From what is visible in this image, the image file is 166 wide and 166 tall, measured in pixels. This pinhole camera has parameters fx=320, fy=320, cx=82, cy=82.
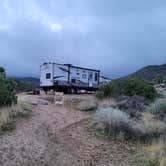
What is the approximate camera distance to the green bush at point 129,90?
19.6 metres

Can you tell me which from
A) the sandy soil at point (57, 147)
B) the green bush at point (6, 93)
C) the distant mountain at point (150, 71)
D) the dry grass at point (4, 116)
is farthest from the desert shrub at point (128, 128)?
the distant mountain at point (150, 71)

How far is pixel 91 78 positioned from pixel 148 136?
24.4 m

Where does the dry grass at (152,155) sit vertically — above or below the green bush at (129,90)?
below

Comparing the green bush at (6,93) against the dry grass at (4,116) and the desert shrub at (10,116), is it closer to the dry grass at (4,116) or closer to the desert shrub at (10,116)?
the desert shrub at (10,116)

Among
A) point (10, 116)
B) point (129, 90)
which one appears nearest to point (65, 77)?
point (129, 90)

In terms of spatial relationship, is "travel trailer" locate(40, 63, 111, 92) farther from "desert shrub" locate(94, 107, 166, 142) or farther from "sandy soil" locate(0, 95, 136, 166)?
"desert shrub" locate(94, 107, 166, 142)

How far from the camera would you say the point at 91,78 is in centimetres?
3497

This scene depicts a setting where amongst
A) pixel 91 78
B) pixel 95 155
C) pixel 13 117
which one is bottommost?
pixel 95 155

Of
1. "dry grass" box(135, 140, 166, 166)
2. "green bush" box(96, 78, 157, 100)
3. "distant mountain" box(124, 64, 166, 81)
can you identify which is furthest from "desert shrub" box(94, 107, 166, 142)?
"distant mountain" box(124, 64, 166, 81)

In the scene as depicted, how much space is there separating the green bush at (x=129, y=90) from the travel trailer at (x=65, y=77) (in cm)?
1151

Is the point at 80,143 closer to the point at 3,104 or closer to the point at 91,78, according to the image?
the point at 3,104

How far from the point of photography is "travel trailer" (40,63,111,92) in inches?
1252

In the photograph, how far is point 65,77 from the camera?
32312 millimetres

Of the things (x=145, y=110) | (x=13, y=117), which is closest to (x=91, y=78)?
(x=145, y=110)
